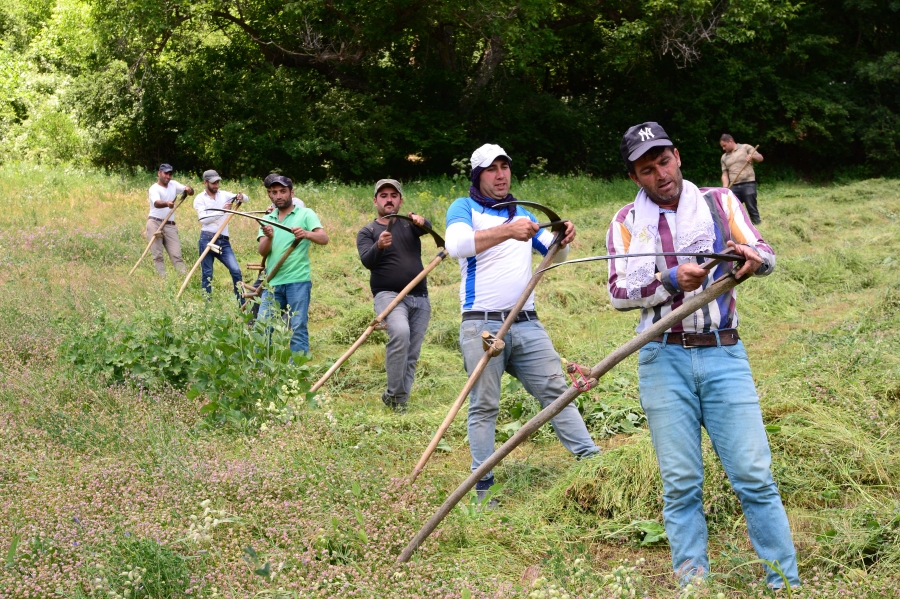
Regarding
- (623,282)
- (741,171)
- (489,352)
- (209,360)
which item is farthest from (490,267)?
(741,171)

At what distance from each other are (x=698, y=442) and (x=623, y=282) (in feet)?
2.17

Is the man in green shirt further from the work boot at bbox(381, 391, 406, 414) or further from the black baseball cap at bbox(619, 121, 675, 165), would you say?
the black baseball cap at bbox(619, 121, 675, 165)

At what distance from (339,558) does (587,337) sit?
16.1ft

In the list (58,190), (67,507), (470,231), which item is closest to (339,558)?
(67,507)

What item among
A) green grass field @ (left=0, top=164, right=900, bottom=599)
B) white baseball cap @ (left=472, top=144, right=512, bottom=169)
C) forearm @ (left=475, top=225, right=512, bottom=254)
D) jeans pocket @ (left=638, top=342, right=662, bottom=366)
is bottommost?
green grass field @ (left=0, top=164, right=900, bottom=599)

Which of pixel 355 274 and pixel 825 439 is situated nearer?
pixel 825 439

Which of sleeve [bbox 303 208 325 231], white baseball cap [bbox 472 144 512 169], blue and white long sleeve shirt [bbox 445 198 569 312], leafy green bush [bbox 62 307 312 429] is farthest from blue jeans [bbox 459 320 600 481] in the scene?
sleeve [bbox 303 208 325 231]

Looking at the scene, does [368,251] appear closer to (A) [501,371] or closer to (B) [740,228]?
(A) [501,371]

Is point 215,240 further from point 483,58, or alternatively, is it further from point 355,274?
point 483,58

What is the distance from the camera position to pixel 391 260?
21.9 ft

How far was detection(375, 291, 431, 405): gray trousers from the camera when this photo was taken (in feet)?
20.9

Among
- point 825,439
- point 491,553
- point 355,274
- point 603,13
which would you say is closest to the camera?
point 491,553

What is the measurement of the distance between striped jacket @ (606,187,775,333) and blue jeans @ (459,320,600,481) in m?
1.31

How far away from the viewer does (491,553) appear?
147 inches
